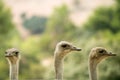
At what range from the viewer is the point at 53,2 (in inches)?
2995

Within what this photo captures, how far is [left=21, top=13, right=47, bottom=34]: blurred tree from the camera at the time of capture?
222 feet

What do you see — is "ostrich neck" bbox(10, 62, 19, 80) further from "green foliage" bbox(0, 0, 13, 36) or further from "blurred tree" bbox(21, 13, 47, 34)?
"blurred tree" bbox(21, 13, 47, 34)

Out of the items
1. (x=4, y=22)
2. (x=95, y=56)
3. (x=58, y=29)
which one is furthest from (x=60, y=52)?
(x=58, y=29)

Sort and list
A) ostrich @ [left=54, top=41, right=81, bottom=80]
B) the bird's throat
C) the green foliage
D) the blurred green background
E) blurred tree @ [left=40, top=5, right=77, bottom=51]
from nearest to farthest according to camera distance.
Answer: the bird's throat, ostrich @ [left=54, top=41, right=81, bottom=80], the blurred green background, the green foliage, blurred tree @ [left=40, top=5, right=77, bottom=51]

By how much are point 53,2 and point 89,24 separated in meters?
26.2

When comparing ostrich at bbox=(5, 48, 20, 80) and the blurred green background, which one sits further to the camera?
the blurred green background

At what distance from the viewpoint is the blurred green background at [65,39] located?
22.5m

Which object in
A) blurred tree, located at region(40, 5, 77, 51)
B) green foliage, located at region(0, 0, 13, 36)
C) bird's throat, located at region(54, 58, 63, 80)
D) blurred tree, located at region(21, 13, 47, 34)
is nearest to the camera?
bird's throat, located at region(54, 58, 63, 80)

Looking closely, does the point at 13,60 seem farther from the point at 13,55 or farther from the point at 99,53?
the point at 99,53

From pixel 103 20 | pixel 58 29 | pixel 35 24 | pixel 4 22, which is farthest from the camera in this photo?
pixel 35 24

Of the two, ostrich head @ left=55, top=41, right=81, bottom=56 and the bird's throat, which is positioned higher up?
ostrich head @ left=55, top=41, right=81, bottom=56

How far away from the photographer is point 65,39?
171 feet

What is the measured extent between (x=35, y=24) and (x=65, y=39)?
1665 centimetres

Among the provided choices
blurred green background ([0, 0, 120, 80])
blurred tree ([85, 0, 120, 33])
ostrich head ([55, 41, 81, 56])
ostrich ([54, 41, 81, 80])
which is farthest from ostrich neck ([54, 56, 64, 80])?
blurred tree ([85, 0, 120, 33])
